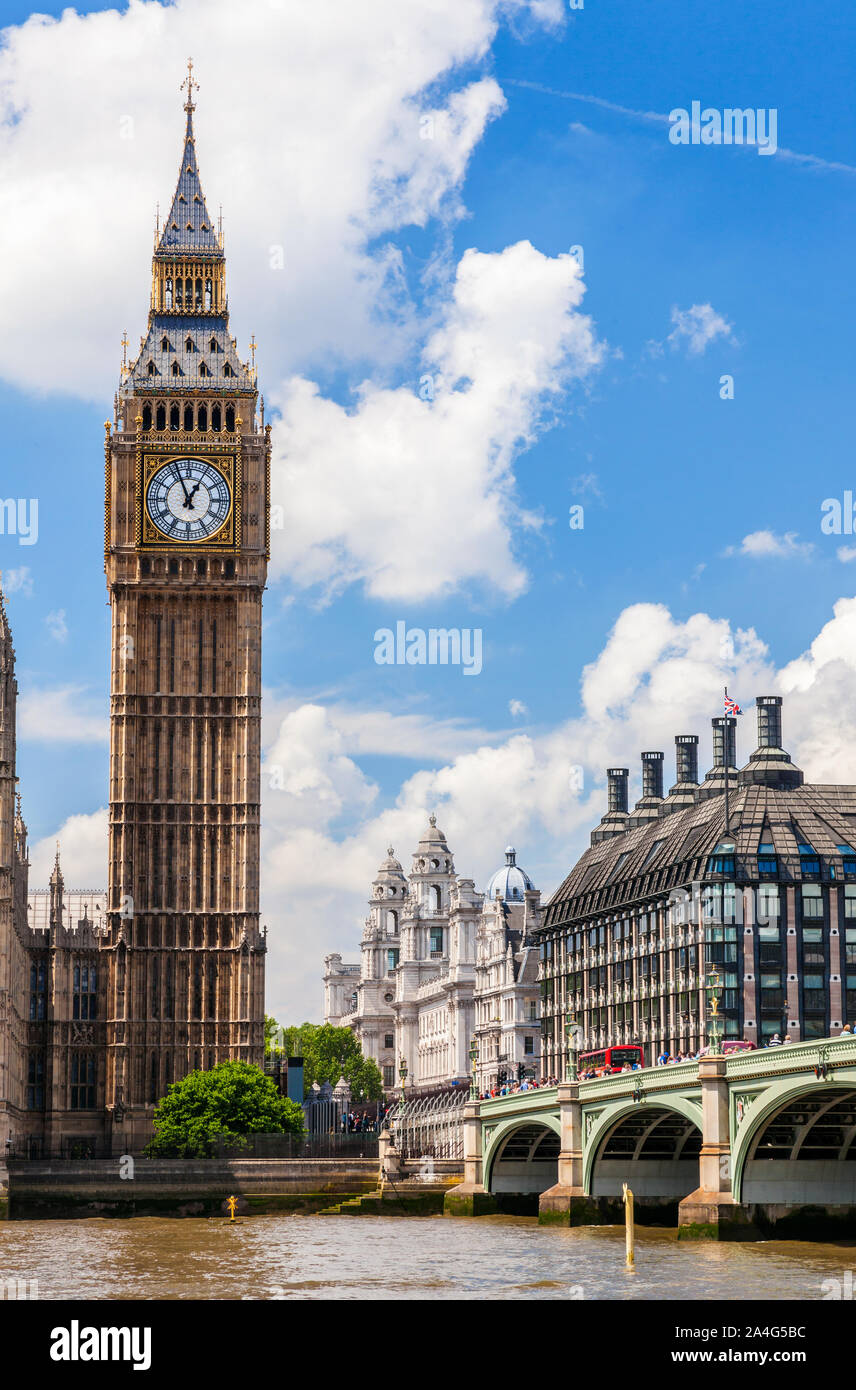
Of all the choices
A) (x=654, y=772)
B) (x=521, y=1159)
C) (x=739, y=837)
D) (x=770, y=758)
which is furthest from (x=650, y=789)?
(x=521, y=1159)

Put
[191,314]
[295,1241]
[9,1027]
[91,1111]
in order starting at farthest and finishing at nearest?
[191,314]
[91,1111]
[9,1027]
[295,1241]

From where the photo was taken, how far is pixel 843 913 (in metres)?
133

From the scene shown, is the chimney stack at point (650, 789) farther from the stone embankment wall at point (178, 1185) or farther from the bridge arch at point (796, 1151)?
the bridge arch at point (796, 1151)

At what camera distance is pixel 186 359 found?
458ft

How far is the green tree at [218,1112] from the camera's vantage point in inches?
4744

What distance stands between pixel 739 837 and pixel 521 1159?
33486mm

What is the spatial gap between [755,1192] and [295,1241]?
17.6m

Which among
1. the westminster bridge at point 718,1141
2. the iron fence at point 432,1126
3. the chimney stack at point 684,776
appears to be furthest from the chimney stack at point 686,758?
the westminster bridge at point 718,1141

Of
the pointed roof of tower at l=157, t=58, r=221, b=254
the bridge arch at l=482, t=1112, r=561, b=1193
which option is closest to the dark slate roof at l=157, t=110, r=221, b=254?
the pointed roof of tower at l=157, t=58, r=221, b=254

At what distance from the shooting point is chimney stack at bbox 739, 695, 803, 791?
14100 centimetres

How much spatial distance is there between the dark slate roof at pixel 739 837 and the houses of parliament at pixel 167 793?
1051 inches

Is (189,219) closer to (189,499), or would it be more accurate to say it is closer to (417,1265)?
(189,499)
